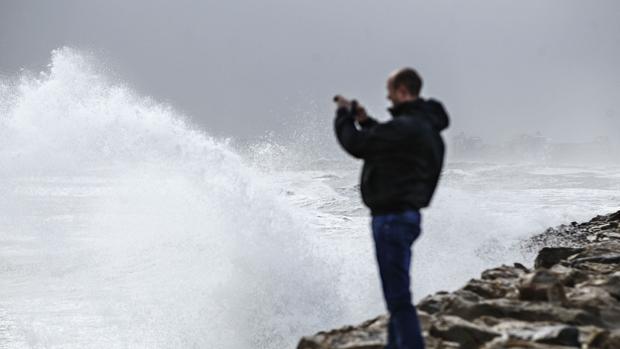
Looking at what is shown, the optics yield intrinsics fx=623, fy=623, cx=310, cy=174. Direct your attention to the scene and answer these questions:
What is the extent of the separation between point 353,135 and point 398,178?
34 centimetres

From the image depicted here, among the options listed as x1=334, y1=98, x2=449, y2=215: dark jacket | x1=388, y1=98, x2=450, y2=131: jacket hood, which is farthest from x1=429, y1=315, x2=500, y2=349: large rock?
x1=388, y1=98, x2=450, y2=131: jacket hood

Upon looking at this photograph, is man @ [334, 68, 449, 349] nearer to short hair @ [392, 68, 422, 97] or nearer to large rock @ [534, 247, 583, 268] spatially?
short hair @ [392, 68, 422, 97]

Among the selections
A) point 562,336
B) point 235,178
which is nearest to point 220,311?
point 235,178

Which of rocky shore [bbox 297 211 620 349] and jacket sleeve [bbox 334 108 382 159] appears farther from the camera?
rocky shore [bbox 297 211 620 349]

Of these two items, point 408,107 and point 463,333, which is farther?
point 463,333

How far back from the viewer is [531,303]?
4.91 m

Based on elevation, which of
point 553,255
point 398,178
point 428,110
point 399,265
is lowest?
point 399,265

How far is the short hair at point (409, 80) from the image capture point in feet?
11.3

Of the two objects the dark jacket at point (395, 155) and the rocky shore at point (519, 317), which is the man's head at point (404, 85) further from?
the rocky shore at point (519, 317)

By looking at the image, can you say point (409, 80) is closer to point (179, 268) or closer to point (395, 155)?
point (395, 155)

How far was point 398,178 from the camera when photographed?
335cm

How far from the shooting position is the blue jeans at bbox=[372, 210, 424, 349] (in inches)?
130

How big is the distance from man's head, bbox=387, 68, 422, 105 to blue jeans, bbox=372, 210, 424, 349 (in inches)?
25.5

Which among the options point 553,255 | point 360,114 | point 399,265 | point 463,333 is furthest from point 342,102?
point 553,255
